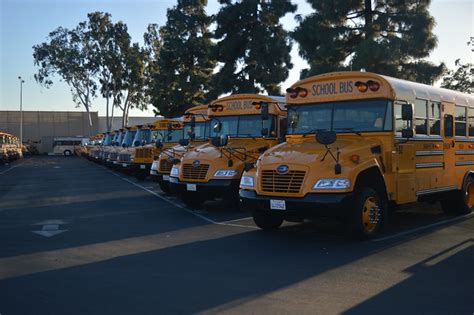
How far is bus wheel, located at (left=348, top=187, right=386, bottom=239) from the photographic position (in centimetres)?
829

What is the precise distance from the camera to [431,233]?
9.47 metres

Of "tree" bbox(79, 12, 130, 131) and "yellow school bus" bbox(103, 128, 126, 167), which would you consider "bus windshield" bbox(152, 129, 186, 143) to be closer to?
"yellow school bus" bbox(103, 128, 126, 167)

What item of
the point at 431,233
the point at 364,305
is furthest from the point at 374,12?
the point at 364,305

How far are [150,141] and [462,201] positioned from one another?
48.7ft

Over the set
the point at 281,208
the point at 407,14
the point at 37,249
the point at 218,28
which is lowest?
the point at 37,249

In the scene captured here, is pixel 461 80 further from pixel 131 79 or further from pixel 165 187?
pixel 131 79

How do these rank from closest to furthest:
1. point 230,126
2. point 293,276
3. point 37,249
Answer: point 293,276
point 37,249
point 230,126

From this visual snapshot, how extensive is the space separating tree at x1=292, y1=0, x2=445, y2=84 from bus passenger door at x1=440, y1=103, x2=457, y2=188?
29.6 ft

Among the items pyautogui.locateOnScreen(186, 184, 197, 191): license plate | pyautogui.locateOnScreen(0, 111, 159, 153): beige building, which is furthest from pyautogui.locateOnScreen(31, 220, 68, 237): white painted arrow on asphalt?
pyautogui.locateOnScreen(0, 111, 159, 153): beige building

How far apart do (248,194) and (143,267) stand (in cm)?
264

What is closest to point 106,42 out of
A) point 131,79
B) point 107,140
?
point 131,79

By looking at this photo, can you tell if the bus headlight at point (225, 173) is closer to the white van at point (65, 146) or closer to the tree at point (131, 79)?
the tree at point (131, 79)

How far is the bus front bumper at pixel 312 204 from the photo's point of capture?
802 cm

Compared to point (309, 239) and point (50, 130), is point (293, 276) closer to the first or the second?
point (309, 239)
